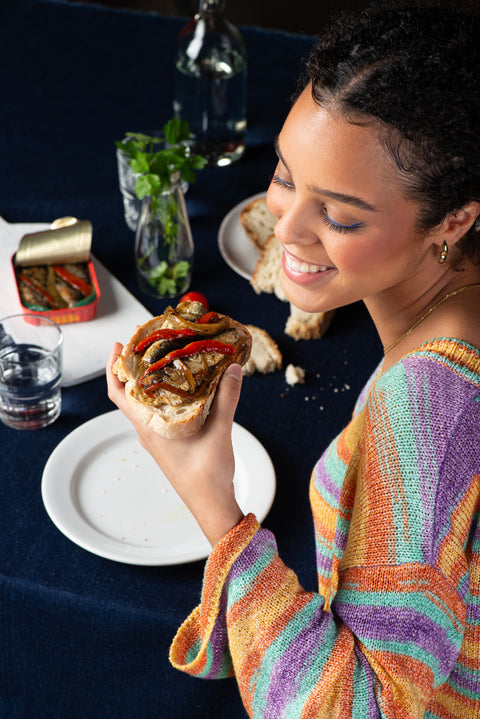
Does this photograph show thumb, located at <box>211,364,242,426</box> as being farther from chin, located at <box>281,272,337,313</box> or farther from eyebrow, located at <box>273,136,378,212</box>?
eyebrow, located at <box>273,136,378,212</box>

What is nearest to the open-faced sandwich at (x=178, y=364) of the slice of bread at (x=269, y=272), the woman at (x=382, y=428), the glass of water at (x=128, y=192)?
the woman at (x=382, y=428)

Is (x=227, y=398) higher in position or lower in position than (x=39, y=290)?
higher

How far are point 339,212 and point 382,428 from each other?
320mm

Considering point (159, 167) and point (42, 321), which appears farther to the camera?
point (159, 167)

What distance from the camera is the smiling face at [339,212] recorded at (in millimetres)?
1035

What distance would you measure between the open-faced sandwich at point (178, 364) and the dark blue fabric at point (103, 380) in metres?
0.34

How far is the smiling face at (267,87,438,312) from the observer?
1.04m

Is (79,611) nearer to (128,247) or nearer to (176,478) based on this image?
(176,478)

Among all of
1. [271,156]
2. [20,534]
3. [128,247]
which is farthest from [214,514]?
[271,156]

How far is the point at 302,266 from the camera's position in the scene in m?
1.20

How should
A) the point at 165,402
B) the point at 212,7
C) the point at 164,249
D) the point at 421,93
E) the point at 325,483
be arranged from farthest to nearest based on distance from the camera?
the point at 212,7 → the point at 164,249 → the point at 325,483 → the point at 165,402 → the point at 421,93

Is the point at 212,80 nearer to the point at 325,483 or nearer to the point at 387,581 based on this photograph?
the point at 325,483

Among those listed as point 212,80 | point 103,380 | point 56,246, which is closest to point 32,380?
point 103,380

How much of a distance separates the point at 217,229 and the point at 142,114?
809 millimetres
